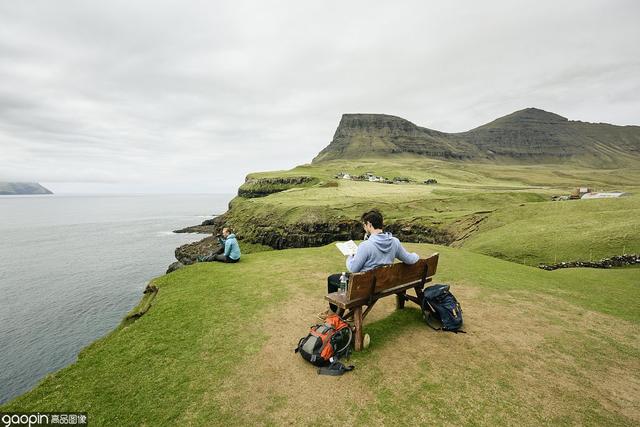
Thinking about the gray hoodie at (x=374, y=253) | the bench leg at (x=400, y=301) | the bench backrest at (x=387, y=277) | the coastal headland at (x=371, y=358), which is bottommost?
the coastal headland at (x=371, y=358)

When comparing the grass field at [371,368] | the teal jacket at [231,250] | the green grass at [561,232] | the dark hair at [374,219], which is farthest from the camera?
the green grass at [561,232]

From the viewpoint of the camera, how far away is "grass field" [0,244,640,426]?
5711 mm

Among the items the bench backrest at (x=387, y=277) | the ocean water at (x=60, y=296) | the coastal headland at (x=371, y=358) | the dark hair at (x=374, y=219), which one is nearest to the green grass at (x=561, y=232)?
the coastal headland at (x=371, y=358)

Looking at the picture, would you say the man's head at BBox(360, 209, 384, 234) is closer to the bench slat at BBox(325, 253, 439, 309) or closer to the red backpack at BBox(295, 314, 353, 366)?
the bench slat at BBox(325, 253, 439, 309)

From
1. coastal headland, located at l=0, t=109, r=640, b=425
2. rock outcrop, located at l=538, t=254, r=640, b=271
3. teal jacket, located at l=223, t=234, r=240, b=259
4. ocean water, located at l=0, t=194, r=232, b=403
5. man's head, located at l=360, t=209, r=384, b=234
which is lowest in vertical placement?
ocean water, located at l=0, t=194, r=232, b=403

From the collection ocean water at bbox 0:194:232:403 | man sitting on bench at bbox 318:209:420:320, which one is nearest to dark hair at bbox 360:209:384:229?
man sitting on bench at bbox 318:209:420:320

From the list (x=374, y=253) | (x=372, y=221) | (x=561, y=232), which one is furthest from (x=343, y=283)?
(x=561, y=232)

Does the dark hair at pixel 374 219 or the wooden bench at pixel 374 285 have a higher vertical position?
the dark hair at pixel 374 219

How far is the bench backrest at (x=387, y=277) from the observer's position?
24.7ft

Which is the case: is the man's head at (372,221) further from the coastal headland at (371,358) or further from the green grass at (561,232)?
the green grass at (561,232)

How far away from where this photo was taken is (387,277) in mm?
8227

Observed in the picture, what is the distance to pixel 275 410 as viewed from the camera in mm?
5832

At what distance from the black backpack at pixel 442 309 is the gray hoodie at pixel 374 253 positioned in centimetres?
197

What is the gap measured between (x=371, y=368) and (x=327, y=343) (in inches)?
44.0
